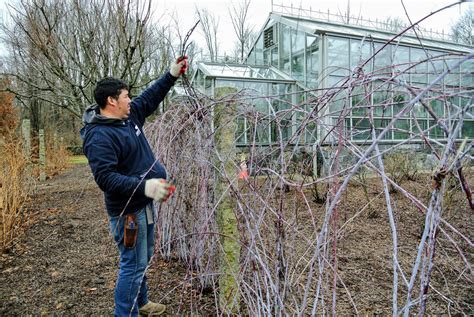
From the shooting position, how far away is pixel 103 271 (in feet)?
10.1

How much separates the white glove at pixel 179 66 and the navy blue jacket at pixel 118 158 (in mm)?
80

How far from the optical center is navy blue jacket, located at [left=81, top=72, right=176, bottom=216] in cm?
181

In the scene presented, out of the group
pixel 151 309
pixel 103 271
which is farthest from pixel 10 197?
pixel 151 309

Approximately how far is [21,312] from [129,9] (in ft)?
12.4

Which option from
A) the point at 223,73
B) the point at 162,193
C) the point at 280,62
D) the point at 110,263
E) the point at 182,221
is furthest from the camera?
the point at 280,62

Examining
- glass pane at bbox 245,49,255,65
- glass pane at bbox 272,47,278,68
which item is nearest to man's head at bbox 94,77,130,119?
glass pane at bbox 272,47,278,68

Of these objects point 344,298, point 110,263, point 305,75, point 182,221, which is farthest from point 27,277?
point 305,75

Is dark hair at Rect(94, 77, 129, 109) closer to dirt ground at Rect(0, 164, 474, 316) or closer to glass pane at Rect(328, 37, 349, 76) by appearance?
dirt ground at Rect(0, 164, 474, 316)

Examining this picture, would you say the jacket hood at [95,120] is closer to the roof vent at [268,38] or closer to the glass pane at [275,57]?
the glass pane at [275,57]

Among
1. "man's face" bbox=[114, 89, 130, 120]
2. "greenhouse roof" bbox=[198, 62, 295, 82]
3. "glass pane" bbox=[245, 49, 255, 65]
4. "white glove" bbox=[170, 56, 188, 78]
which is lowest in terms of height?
"man's face" bbox=[114, 89, 130, 120]

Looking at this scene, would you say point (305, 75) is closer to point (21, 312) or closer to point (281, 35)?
point (281, 35)

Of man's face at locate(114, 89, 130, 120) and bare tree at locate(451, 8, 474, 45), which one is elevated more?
bare tree at locate(451, 8, 474, 45)

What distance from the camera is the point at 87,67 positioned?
5.49 meters

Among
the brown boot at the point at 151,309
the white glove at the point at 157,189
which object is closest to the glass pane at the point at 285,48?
the brown boot at the point at 151,309
